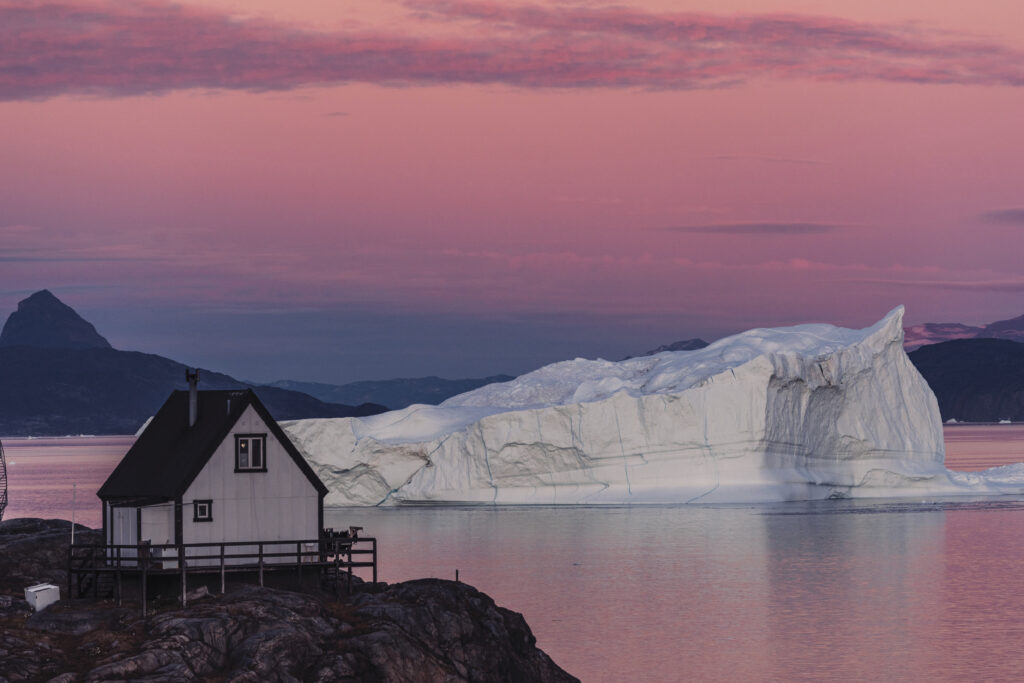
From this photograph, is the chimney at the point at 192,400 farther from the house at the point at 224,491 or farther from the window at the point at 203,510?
the window at the point at 203,510

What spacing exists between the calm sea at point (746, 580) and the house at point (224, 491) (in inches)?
336

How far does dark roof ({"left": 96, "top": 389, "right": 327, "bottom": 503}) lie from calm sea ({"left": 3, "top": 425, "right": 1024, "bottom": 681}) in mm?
9945

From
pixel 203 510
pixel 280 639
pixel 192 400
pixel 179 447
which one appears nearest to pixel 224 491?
pixel 203 510

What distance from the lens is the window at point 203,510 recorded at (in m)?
26.5

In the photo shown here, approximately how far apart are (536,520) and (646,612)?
25730mm

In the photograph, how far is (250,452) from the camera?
1062 inches

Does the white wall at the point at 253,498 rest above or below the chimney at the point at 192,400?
below

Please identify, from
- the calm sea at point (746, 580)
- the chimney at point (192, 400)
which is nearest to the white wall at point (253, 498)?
the chimney at point (192, 400)

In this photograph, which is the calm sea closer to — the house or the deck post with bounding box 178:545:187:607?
the house

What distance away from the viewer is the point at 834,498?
2714 inches

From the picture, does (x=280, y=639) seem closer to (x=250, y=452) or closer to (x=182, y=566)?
(x=182, y=566)

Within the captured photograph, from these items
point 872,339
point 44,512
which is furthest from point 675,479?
point 44,512

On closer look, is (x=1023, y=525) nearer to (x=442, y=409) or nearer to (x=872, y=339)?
(x=872, y=339)

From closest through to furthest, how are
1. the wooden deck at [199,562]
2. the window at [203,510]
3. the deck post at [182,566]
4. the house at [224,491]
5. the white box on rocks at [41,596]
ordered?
the deck post at [182,566] < the white box on rocks at [41,596] < the wooden deck at [199,562] < the house at [224,491] < the window at [203,510]
